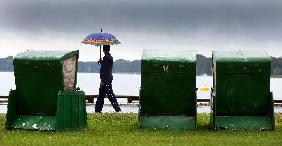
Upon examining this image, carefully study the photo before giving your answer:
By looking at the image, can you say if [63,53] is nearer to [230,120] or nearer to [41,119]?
[41,119]

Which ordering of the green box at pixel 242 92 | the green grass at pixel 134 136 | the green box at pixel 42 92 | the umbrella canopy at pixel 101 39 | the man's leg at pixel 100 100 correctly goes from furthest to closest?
the umbrella canopy at pixel 101 39
the man's leg at pixel 100 100
the green box at pixel 242 92
the green box at pixel 42 92
the green grass at pixel 134 136

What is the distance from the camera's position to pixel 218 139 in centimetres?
1335

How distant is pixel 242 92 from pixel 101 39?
7.56 metres

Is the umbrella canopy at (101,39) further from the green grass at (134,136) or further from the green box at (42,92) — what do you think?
the green box at (42,92)

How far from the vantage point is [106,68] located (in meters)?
21.0

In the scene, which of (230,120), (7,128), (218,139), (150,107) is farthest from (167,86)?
(7,128)

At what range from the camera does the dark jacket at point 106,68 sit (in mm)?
20906

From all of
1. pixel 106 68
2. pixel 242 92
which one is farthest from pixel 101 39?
pixel 242 92

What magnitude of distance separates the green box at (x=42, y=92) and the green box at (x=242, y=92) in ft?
10.8

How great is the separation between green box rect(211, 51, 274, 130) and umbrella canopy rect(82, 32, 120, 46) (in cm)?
692

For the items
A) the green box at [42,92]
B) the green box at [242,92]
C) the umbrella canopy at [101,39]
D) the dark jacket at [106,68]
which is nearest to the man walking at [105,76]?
the dark jacket at [106,68]

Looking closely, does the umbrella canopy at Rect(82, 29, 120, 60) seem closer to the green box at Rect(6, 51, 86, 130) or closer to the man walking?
the man walking

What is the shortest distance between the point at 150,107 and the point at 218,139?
3058 mm

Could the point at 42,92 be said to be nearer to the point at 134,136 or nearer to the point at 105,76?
the point at 134,136
